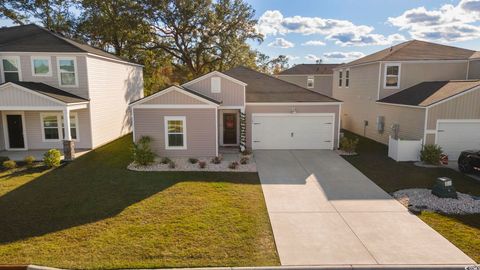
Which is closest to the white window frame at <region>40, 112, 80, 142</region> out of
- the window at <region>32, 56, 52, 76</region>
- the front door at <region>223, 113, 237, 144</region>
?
the window at <region>32, 56, 52, 76</region>

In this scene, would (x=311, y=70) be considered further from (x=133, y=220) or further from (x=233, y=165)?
(x=133, y=220)

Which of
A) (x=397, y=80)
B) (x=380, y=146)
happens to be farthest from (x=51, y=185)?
(x=397, y=80)

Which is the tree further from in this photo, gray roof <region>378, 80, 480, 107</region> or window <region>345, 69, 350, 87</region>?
gray roof <region>378, 80, 480, 107</region>

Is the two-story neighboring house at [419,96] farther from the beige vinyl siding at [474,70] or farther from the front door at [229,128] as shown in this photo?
the front door at [229,128]

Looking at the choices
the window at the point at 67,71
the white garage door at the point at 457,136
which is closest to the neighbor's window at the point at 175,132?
the window at the point at 67,71

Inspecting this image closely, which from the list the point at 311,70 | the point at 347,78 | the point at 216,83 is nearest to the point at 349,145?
the point at 216,83
